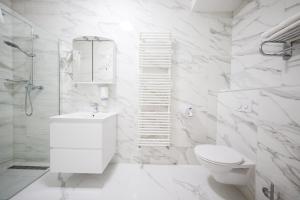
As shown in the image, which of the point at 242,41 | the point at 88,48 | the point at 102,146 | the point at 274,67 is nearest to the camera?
the point at 274,67

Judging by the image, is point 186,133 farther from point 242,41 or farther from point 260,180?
point 242,41

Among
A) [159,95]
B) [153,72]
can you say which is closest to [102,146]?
[159,95]

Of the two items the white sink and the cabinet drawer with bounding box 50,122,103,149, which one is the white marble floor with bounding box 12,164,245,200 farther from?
the cabinet drawer with bounding box 50,122,103,149

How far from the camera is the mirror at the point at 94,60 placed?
6.64 feet

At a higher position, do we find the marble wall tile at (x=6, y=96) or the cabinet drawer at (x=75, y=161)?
the marble wall tile at (x=6, y=96)

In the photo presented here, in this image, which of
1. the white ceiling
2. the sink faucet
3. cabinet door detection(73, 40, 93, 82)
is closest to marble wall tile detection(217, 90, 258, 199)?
the white ceiling

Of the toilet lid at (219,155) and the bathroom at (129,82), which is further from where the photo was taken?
the bathroom at (129,82)

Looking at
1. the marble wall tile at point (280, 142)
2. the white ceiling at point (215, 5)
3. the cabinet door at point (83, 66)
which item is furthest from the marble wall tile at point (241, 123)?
the cabinet door at point (83, 66)

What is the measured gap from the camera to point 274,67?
53.2 inches

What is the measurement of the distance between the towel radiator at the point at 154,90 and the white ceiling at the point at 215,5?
0.56 m

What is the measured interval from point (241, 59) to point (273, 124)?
1.04 m

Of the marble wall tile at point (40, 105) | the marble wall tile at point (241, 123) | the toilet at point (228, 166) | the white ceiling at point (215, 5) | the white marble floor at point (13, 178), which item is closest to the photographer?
the toilet at point (228, 166)

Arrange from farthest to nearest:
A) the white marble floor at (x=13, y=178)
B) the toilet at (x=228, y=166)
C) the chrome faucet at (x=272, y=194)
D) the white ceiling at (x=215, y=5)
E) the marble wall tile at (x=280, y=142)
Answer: the white ceiling at (x=215, y=5), the white marble floor at (x=13, y=178), the toilet at (x=228, y=166), the chrome faucet at (x=272, y=194), the marble wall tile at (x=280, y=142)

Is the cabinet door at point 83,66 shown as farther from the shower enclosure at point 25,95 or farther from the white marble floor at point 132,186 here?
the white marble floor at point 132,186
